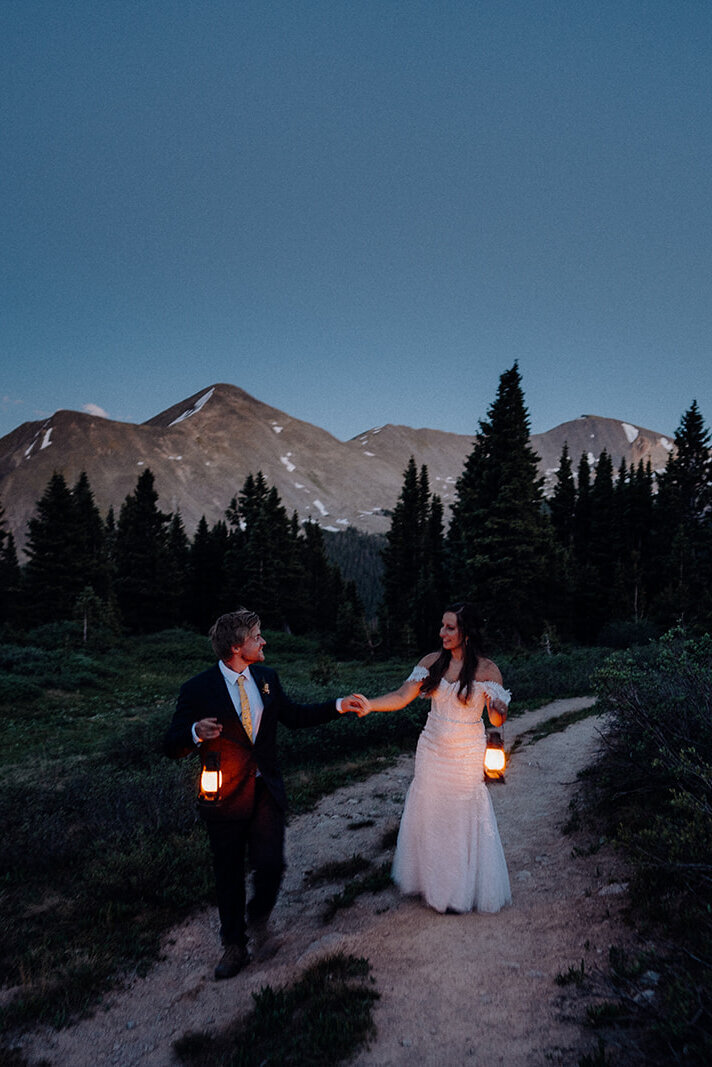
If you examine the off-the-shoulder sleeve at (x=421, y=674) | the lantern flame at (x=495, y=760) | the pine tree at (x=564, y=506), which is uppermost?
the pine tree at (x=564, y=506)

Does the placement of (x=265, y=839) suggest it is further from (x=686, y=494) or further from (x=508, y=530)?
(x=686, y=494)

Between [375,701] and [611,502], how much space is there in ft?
168

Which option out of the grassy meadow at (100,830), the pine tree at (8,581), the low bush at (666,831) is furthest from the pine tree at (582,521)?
the pine tree at (8,581)

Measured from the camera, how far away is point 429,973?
3.88 metres

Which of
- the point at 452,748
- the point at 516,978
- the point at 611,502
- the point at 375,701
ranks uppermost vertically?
the point at 611,502

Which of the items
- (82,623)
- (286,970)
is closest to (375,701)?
(286,970)

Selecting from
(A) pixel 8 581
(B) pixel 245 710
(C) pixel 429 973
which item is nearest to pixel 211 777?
(B) pixel 245 710

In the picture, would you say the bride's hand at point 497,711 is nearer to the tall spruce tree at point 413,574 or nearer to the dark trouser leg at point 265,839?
the dark trouser leg at point 265,839

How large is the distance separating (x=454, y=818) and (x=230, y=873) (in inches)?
72.4

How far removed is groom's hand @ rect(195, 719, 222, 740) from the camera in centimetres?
395

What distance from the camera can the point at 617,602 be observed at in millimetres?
40188

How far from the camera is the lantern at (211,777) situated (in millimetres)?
3938

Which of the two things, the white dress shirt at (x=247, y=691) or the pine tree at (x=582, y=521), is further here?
the pine tree at (x=582, y=521)

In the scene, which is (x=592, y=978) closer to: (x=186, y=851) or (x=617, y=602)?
(x=186, y=851)
